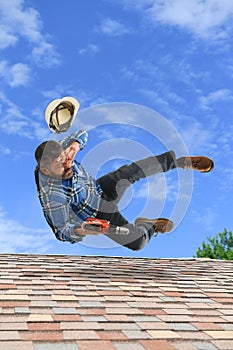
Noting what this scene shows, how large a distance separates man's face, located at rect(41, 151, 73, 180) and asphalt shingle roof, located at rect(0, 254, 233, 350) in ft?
3.07

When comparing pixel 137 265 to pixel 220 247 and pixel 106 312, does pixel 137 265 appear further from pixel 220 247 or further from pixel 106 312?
pixel 220 247

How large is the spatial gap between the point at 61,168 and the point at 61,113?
0.56 metres

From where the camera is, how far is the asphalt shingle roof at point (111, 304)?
3316 mm

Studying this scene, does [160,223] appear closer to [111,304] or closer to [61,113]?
[61,113]

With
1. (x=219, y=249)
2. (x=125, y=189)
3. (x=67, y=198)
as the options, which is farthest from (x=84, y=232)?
(x=219, y=249)

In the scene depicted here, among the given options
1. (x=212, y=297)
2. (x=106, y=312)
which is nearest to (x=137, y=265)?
(x=212, y=297)

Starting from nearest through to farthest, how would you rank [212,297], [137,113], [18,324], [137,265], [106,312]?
[18,324], [106,312], [212,297], [137,113], [137,265]

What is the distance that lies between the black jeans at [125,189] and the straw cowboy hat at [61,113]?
2.46ft

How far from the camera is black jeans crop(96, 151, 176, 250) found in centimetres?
580

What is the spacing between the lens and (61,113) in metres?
5.68

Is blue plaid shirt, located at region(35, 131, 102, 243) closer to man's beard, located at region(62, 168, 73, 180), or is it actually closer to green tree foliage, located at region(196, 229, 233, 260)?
man's beard, located at region(62, 168, 73, 180)

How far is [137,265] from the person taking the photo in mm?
6391

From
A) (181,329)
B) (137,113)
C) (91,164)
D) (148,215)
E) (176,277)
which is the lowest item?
(181,329)

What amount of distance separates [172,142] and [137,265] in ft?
5.17
